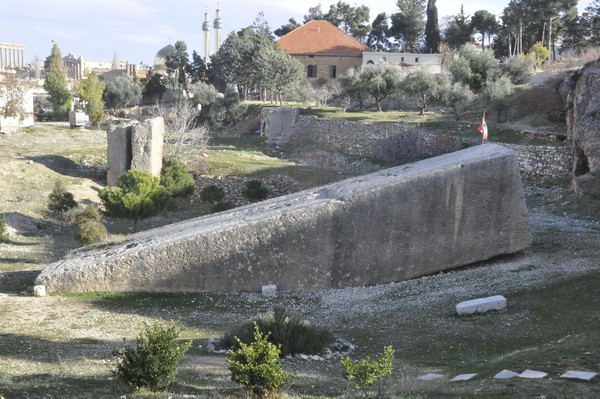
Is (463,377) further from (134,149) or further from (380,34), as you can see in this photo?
(380,34)

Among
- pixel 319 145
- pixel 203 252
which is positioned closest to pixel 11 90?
pixel 319 145

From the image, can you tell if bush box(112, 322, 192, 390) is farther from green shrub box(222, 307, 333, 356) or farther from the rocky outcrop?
the rocky outcrop

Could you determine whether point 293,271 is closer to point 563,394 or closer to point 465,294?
point 465,294

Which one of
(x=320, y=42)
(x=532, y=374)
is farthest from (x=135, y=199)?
(x=320, y=42)

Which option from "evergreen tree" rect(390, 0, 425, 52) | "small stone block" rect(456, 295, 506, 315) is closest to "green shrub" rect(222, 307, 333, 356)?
"small stone block" rect(456, 295, 506, 315)

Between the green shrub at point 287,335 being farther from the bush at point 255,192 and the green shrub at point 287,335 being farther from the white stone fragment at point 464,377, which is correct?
the bush at point 255,192

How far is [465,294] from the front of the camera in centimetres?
1198

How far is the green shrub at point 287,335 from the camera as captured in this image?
30.9 ft

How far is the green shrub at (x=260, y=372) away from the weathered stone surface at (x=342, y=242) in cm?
654

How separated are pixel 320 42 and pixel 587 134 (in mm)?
48145

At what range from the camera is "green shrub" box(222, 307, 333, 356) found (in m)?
9.41

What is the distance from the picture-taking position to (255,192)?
27.3 m

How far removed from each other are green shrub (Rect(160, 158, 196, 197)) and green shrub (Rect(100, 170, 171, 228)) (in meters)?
4.77

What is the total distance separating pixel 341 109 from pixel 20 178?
2407 cm
